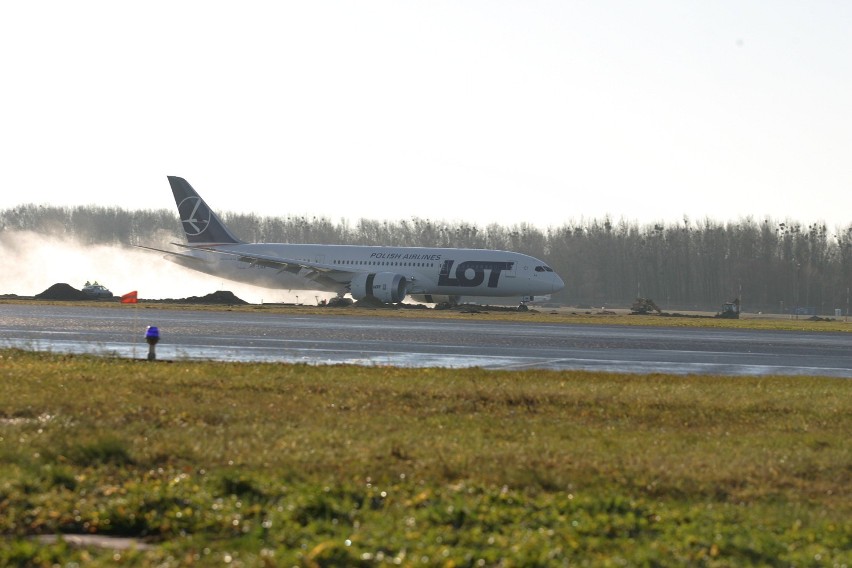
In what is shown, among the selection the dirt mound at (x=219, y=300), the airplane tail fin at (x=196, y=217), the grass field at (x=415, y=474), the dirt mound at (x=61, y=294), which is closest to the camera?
the grass field at (x=415, y=474)

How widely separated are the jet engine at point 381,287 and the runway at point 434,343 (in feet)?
52.8

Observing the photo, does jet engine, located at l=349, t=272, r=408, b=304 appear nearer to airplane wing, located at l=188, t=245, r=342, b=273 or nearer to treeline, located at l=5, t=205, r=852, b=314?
airplane wing, located at l=188, t=245, r=342, b=273

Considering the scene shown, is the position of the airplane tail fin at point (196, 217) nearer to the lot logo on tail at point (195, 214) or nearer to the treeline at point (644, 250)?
the lot logo on tail at point (195, 214)

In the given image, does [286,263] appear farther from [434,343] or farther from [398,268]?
[434,343]

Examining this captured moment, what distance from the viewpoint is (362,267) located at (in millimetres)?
72562

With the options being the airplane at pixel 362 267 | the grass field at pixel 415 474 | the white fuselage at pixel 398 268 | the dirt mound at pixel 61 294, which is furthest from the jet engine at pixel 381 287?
the grass field at pixel 415 474

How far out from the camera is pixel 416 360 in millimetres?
27359

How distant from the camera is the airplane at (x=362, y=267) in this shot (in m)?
69.0

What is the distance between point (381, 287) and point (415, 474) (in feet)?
190

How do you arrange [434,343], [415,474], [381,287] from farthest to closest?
[381,287] < [434,343] < [415,474]

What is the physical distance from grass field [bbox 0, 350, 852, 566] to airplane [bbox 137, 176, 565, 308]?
48919 millimetres

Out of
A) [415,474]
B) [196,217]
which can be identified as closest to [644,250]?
[196,217]

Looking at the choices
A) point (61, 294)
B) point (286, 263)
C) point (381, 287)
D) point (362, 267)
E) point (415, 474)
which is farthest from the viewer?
point (61, 294)

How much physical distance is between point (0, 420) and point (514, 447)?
21.6 feet
